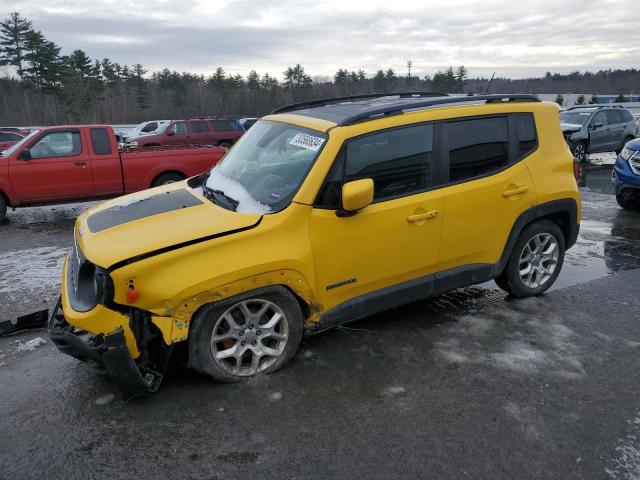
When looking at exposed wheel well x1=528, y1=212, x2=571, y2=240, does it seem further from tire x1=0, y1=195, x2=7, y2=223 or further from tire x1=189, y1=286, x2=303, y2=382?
tire x1=0, y1=195, x2=7, y2=223

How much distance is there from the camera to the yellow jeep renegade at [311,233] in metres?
3.08

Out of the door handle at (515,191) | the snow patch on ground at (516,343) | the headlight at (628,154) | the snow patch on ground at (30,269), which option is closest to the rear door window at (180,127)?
the snow patch on ground at (30,269)

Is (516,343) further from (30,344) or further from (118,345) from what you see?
(30,344)

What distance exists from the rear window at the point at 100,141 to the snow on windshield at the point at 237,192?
5.63 m

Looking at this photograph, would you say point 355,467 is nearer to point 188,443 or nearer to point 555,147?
point 188,443

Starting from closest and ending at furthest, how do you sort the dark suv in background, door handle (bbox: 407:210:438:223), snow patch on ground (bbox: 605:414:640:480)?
snow patch on ground (bbox: 605:414:640:480), door handle (bbox: 407:210:438:223), the dark suv in background

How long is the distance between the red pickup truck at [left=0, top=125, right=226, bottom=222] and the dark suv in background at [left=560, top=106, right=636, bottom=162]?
11.4 meters

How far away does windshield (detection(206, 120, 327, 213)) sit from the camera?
359 cm

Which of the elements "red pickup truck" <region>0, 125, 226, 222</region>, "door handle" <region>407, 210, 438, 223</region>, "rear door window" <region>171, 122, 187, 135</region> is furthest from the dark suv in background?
"rear door window" <region>171, 122, 187, 135</region>

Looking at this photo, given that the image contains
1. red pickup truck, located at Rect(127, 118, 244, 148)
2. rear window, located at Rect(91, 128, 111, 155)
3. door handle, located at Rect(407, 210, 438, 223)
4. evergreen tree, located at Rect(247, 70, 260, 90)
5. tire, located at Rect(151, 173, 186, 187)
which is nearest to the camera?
door handle, located at Rect(407, 210, 438, 223)

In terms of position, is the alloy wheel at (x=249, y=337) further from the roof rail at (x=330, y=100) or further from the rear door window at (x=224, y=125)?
the rear door window at (x=224, y=125)

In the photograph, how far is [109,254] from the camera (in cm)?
308

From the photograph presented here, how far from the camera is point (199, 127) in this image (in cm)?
2012

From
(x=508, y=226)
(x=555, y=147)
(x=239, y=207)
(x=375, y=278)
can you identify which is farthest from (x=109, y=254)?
(x=555, y=147)
